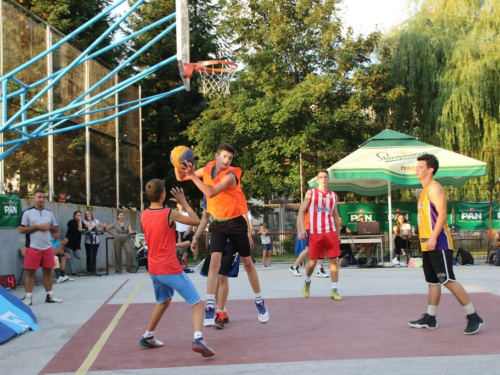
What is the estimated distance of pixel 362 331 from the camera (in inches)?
309

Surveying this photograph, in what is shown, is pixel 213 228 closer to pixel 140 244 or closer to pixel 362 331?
pixel 362 331

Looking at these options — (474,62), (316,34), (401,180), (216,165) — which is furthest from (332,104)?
(216,165)

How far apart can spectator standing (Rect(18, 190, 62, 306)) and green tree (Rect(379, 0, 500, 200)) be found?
1888 centimetres

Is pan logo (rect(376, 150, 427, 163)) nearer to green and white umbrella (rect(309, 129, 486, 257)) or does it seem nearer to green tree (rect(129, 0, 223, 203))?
green and white umbrella (rect(309, 129, 486, 257))

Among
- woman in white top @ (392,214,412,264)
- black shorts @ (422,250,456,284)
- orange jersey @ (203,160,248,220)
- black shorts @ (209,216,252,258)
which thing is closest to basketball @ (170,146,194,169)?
orange jersey @ (203,160,248,220)

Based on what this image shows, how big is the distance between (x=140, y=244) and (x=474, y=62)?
15.6 metres

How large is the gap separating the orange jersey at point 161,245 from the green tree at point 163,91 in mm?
30126

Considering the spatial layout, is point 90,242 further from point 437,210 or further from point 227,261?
point 437,210

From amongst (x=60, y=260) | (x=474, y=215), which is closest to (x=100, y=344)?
(x=60, y=260)

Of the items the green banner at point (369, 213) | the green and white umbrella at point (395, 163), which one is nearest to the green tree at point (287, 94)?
the green banner at point (369, 213)

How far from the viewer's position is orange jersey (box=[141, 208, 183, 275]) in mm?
6883

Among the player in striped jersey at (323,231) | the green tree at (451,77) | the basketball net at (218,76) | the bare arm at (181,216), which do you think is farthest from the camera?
the green tree at (451,77)

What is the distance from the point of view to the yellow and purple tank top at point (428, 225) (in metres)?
7.87

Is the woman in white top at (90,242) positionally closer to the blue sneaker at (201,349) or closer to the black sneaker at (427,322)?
the black sneaker at (427,322)
